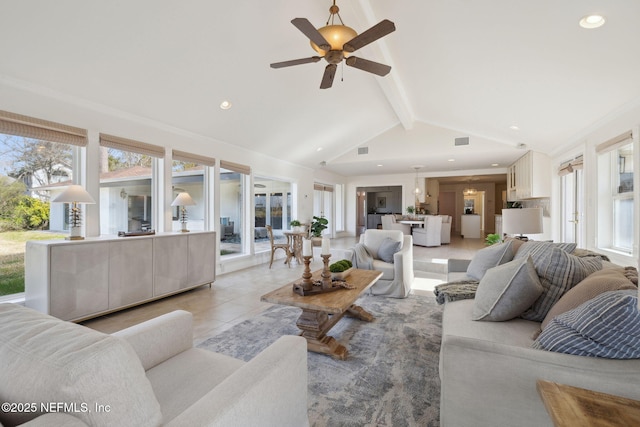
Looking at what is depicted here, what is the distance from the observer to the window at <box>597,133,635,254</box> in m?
3.49

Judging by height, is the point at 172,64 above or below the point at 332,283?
above

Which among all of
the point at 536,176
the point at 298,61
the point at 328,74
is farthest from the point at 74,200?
the point at 536,176

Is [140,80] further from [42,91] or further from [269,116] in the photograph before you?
[269,116]

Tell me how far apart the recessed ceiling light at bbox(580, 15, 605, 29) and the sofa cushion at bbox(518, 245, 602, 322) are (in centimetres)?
184

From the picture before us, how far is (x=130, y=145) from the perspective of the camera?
12.6 ft

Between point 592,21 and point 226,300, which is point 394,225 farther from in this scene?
point 592,21

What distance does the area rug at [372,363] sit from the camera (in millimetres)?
1704

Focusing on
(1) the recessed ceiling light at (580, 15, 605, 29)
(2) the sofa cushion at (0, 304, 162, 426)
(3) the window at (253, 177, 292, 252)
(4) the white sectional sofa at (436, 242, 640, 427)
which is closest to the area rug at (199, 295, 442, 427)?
(4) the white sectional sofa at (436, 242, 640, 427)

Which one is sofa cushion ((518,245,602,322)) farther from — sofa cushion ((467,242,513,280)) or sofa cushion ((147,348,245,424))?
sofa cushion ((147,348,245,424))

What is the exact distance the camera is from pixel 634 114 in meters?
3.14

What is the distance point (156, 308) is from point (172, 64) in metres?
2.87

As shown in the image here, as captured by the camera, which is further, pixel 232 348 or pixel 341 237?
pixel 341 237

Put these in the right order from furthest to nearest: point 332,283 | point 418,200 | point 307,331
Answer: point 418,200 → point 332,283 → point 307,331

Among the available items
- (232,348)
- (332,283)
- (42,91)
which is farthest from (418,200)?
(42,91)
